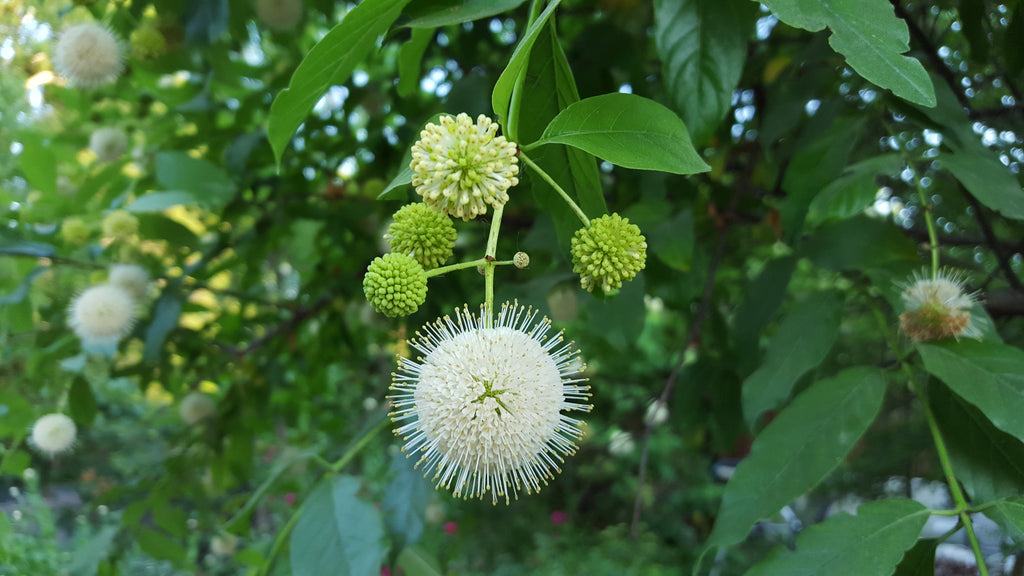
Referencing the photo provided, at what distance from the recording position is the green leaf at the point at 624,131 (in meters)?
0.53

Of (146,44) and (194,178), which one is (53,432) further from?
(146,44)

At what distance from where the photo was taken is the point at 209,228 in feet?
5.35

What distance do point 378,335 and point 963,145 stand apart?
5.33 ft

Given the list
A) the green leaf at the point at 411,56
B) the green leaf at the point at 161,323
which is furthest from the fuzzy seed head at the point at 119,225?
the green leaf at the point at 411,56

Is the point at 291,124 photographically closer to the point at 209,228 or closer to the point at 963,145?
the point at 963,145

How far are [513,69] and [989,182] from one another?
0.59 m

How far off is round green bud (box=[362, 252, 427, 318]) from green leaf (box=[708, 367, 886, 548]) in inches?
16.6

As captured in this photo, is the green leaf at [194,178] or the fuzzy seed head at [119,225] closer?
the green leaf at [194,178]

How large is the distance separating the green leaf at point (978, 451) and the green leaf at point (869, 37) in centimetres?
43

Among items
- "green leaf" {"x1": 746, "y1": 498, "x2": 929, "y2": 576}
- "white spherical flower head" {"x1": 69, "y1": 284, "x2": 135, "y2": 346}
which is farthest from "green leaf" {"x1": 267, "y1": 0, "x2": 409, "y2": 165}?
"white spherical flower head" {"x1": 69, "y1": 284, "x2": 135, "y2": 346}

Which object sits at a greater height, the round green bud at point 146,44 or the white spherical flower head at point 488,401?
the round green bud at point 146,44

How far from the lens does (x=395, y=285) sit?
0.56 meters

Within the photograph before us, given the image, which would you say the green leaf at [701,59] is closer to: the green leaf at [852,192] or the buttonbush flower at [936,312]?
the green leaf at [852,192]

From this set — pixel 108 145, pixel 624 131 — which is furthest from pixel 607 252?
pixel 108 145
